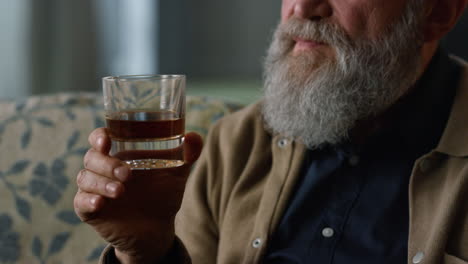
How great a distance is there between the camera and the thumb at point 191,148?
1.18 meters

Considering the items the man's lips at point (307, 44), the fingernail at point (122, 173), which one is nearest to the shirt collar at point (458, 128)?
the man's lips at point (307, 44)

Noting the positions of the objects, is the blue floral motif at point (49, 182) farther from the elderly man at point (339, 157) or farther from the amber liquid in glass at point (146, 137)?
the amber liquid in glass at point (146, 137)

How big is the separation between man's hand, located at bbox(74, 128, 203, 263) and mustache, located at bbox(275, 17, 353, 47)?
1.33 ft

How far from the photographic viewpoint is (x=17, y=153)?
170 centimetres

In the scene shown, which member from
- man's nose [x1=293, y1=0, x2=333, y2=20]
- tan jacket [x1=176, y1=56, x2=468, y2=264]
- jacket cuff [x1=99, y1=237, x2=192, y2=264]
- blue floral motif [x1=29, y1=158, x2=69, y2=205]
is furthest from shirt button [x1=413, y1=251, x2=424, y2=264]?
blue floral motif [x1=29, y1=158, x2=69, y2=205]

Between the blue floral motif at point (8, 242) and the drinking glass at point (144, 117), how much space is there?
77cm

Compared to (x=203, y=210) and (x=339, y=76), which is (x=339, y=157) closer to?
(x=339, y=76)

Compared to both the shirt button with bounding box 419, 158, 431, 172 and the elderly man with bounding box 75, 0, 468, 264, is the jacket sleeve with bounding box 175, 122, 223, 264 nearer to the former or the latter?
the elderly man with bounding box 75, 0, 468, 264

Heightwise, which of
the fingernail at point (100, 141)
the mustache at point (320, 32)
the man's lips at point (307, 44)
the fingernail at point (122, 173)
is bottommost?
the fingernail at point (122, 173)

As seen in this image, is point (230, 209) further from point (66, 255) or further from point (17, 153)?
point (17, 153)

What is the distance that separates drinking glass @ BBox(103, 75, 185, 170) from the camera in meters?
1.01

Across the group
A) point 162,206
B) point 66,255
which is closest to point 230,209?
point 162,206

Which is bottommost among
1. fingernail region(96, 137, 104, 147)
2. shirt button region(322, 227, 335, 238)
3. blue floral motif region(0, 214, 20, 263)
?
blue floral motif region(0, 214, 20, 263)

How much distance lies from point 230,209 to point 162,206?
34 centimetres
